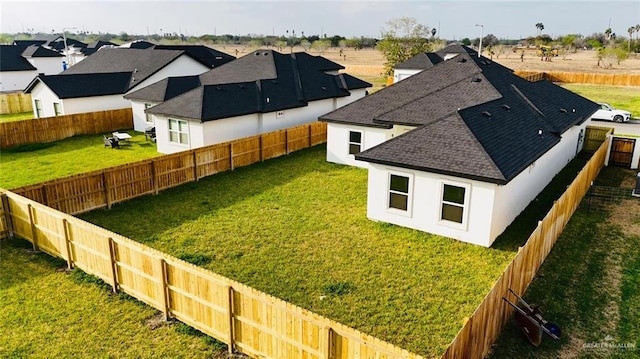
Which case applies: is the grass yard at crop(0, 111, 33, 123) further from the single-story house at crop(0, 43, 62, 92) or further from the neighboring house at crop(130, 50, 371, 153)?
the single-story house at crop(0, 43, 62, 92)

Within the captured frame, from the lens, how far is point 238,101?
27.4 metres

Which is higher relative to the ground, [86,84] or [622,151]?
[86,84]

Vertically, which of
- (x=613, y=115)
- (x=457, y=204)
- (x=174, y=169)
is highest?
(x=613, y=115)

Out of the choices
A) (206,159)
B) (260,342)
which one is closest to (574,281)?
(260,342)

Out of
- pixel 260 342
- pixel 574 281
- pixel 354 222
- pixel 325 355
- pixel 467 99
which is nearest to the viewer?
pixel 325 355

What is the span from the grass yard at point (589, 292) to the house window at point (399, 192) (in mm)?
4761

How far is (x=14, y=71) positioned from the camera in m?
55.5

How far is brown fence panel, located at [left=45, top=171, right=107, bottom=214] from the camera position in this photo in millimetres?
16281

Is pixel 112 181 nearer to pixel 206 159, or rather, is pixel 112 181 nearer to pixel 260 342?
pixel 206 159

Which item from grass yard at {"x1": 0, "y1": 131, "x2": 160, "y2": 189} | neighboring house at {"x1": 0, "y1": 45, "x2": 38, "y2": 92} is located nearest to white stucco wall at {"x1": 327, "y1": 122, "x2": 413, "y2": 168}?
grass yard at {"x1": 0, "y1": 131, "x2": 160, "y2": 189}

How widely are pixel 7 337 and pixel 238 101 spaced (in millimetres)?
19183

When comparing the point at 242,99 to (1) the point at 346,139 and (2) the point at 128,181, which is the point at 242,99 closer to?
(1) the point at 346,139

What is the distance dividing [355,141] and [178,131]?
10.1 m

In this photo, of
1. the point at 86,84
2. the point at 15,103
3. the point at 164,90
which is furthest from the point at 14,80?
the point at 164,90
